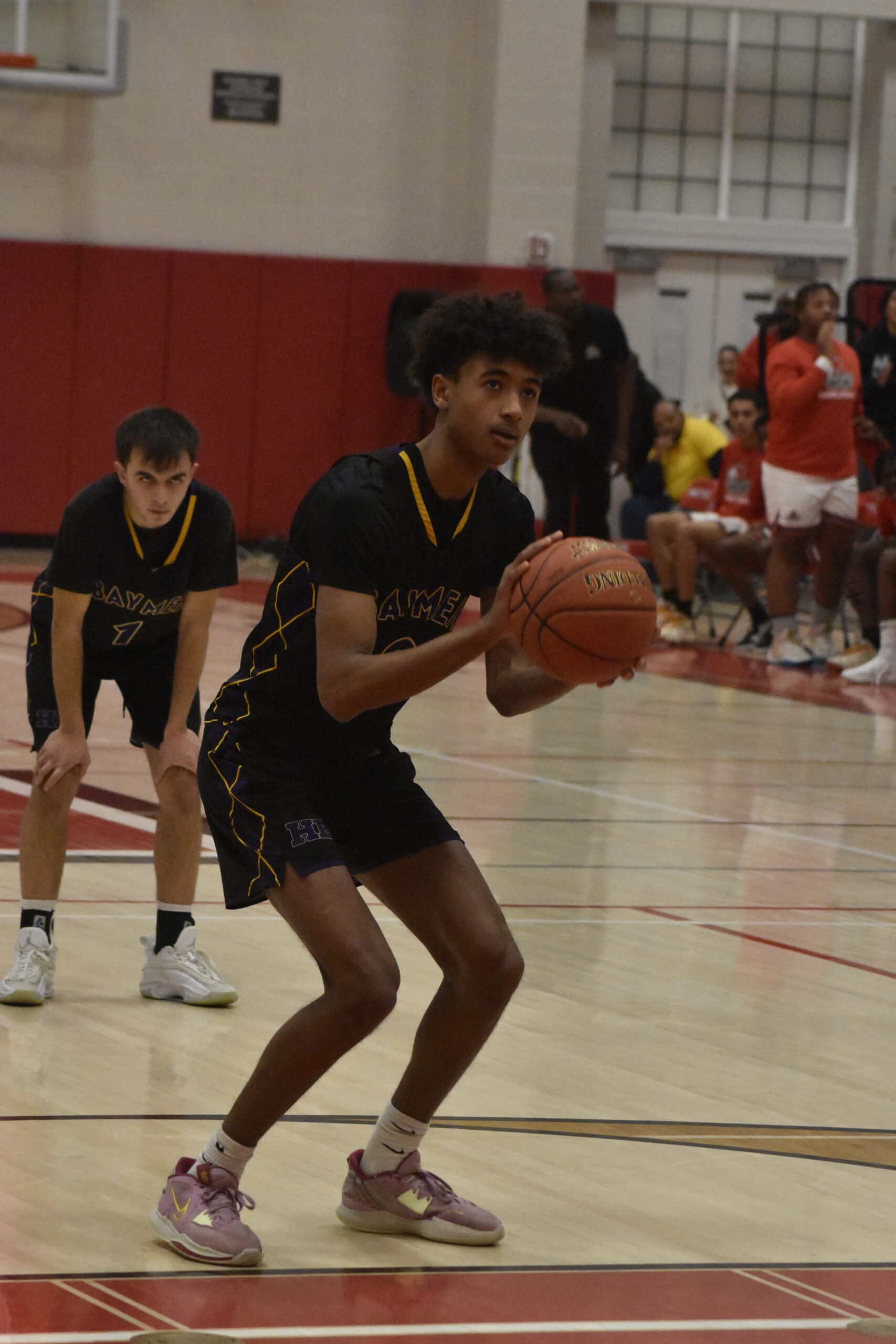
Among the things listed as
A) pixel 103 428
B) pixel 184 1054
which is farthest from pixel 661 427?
pixel 184 1054

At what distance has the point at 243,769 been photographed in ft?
11.0

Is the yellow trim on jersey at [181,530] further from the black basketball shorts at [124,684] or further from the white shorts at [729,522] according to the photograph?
the white shorts at [729,522]

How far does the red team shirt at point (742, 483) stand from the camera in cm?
1216

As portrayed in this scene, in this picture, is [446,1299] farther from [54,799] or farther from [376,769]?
[54,799]

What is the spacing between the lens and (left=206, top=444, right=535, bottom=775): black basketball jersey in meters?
3.21

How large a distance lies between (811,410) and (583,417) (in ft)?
7.74

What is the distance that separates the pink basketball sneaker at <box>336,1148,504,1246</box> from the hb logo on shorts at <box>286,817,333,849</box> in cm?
58

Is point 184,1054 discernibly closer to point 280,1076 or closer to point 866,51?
point 280,1076

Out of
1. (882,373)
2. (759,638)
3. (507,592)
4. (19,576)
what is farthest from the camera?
(19,576)

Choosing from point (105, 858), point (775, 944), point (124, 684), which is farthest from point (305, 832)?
point (105, 858)

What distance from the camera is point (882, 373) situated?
11539 mm

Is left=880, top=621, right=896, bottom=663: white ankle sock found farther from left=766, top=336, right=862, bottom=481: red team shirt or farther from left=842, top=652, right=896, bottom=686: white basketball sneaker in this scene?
left=766, top=336, right=862, bottom=481: red team shirt

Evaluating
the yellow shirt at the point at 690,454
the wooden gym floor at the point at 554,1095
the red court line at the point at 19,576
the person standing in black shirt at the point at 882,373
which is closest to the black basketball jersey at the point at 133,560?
the wooden gym floor at the point at 554,1095

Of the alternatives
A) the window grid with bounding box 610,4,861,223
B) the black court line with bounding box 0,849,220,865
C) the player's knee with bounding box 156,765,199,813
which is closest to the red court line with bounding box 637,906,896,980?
the black court line with bounding box 0,849,220,865
